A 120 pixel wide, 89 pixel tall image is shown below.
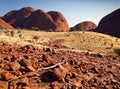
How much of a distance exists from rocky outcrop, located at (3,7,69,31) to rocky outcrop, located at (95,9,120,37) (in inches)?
489

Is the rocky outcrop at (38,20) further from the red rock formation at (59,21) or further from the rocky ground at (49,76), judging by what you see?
the rocky ground at (49,76)

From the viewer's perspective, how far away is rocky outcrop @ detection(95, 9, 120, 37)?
50.2m

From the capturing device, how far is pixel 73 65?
1077 cm

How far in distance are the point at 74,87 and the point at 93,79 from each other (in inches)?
42.4

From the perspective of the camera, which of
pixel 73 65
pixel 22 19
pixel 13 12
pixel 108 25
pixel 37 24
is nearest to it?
pixel 73 65

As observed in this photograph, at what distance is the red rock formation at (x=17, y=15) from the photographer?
69613 millimetres

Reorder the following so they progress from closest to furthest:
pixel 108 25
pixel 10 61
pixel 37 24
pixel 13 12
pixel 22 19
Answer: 1. pixel 10 61
2. pixel 108 25
3. pixel 37 24
4. pixel 22 19
5. pixel 13 12

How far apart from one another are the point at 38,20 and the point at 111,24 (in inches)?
700

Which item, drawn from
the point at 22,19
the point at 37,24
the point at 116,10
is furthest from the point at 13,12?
the point at 116,10

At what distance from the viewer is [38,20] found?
61906 millimetres

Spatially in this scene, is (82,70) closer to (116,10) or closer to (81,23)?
(116,10)

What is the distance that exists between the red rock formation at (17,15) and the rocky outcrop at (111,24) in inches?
896

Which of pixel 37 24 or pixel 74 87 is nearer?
pixel 74 87

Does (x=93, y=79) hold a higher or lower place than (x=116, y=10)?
lower
